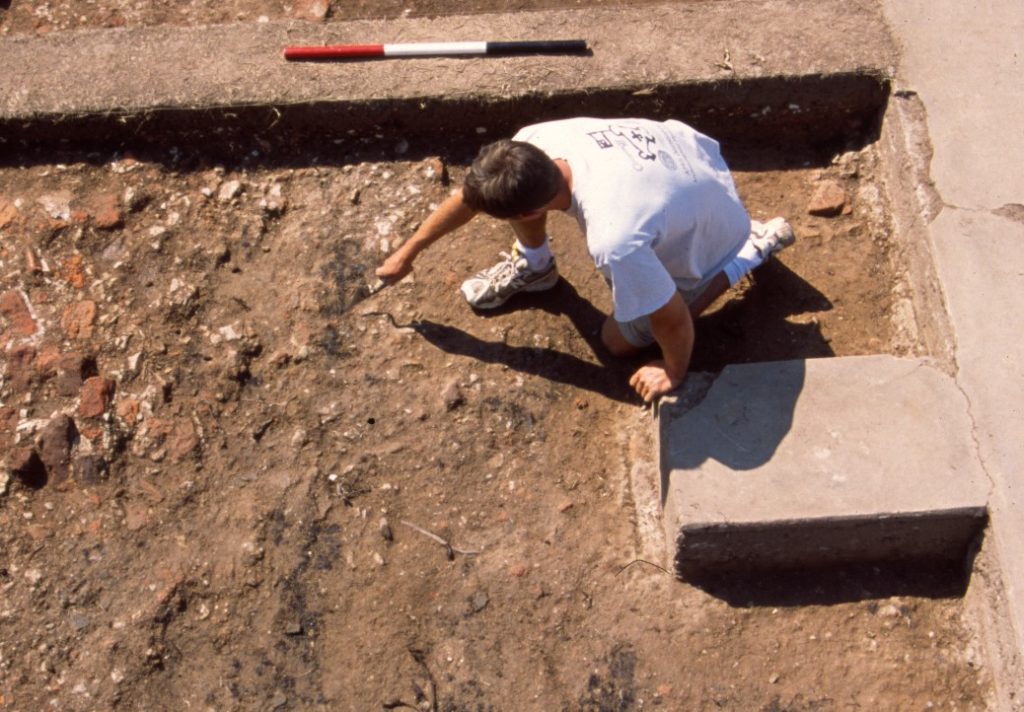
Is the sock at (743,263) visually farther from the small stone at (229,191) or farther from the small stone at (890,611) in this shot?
the small stone at (229,191)

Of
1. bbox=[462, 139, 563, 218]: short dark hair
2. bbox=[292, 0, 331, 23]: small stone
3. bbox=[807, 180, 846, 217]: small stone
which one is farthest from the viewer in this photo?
bbox=[292, 0, 331, 23]: small stone

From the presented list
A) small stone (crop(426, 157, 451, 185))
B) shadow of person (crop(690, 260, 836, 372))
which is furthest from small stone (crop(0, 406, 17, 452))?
shadow of person (crop(690, 260, 836, 372))

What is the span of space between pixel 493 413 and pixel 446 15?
177 cm

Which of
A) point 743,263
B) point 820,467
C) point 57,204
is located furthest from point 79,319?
point 820,467

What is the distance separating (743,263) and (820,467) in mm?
727

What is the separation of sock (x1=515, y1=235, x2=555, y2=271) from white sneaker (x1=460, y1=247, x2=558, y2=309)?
0.05 ft

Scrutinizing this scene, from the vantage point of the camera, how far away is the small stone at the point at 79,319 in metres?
3.23

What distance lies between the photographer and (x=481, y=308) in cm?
325

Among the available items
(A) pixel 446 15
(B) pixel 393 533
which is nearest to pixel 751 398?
(B) pixel 393 533

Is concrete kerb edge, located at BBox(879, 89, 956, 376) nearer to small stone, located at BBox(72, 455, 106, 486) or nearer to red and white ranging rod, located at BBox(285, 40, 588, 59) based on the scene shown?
red and white ranging rod, located at BBox(285, 40, 588, 59)

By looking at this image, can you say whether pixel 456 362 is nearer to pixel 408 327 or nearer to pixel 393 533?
pixel 408 327

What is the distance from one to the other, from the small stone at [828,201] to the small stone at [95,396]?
251 cm

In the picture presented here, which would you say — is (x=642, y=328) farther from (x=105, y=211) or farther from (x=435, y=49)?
(x=105, y=211)

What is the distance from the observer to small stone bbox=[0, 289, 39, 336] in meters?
3.24
